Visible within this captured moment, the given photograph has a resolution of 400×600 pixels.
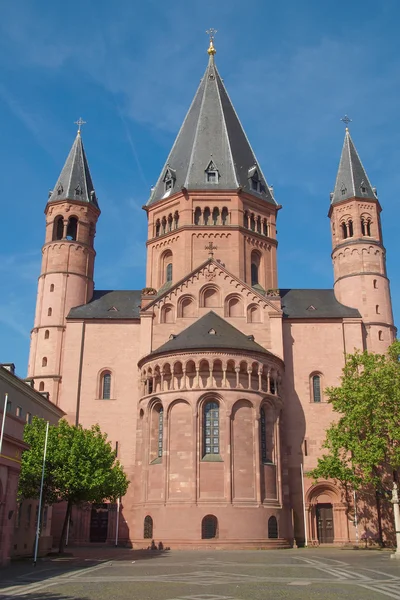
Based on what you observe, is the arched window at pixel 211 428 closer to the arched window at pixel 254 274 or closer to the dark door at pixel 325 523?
the dark door at pixel 325 523

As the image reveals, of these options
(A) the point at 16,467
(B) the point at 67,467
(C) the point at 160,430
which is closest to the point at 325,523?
(C) the point at 160,430

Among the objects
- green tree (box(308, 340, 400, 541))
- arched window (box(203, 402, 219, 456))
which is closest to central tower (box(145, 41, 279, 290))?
arched window (box(203, 402, 219, 456))

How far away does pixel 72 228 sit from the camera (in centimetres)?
6381

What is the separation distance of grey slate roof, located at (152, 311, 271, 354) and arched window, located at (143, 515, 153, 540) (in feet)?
40.4

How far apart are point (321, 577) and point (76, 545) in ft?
99.6

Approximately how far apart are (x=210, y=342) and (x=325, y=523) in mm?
18060

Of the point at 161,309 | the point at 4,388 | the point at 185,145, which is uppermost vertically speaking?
the point at 185,145

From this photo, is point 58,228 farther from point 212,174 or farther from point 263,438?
point 263,438

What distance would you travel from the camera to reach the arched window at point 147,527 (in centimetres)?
4546

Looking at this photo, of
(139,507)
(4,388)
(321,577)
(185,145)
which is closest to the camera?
(321,577)

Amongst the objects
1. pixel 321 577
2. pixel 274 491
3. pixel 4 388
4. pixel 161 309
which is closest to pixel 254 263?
pixel 161 309

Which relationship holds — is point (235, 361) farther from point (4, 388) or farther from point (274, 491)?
point (4, 388)

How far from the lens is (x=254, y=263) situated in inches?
2457

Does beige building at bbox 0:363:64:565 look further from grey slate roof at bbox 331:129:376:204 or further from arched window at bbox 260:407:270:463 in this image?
grey slate roof at bbox 331:129:376:204
